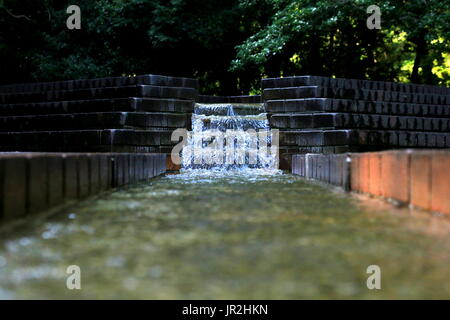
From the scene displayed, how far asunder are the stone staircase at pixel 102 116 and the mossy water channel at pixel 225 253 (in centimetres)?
582

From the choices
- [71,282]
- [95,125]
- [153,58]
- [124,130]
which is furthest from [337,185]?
[153,58]

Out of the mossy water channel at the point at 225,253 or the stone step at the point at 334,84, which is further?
the stone step at the point at 334,84

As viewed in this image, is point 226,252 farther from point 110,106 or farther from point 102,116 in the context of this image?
point 110,106

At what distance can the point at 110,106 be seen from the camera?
10.1 metres

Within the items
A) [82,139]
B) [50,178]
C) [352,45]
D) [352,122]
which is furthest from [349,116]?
[352,45]

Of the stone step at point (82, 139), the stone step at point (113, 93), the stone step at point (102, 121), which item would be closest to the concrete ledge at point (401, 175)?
the stone step at point (82, 139)

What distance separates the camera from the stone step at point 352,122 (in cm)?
934

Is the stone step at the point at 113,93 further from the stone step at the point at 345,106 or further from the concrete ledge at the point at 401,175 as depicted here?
the concrete ledge at the point at 401,175

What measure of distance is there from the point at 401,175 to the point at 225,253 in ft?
6.59

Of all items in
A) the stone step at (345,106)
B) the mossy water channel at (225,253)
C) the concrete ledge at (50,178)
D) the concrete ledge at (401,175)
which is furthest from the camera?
the stone step at (345,106)

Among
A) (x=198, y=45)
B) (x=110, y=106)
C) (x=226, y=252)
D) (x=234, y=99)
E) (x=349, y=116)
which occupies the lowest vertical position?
(x=226, y=252)

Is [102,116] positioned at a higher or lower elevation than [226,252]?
higher
